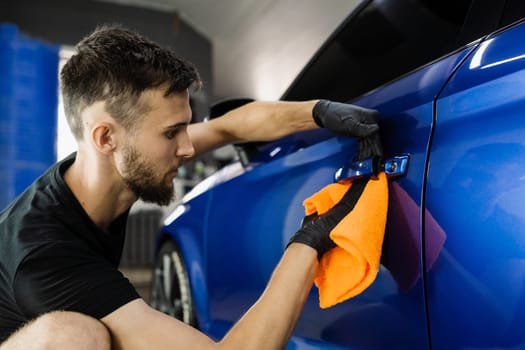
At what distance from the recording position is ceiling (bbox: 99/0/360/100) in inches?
212

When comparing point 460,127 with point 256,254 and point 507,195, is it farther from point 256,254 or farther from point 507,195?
point 256,254

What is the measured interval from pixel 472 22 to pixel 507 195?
42 cm

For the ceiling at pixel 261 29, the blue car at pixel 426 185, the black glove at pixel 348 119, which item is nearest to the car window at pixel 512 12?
the blue car at pixel 426 185

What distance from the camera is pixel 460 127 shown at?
757 millimetres

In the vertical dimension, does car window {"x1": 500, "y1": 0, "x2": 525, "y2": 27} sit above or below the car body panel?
above

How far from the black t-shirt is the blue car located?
16.0 inches

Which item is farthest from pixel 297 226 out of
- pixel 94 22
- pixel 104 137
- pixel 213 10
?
pixel 213 10

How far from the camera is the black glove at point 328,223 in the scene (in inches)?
35.9

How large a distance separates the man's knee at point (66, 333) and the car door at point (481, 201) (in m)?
0.63

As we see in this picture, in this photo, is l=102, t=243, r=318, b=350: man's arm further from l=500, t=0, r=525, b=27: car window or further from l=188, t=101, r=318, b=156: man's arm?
l=500, t=0, r=525, b=27: car window

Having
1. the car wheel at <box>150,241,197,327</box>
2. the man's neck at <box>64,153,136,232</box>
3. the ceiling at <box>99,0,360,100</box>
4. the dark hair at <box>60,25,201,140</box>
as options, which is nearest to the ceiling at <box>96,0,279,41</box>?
the ceiling at <box>99,0,360,100</box>

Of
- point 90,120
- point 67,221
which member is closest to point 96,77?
point 90,120

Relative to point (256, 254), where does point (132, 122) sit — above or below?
above

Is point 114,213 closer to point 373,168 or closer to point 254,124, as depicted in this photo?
point 254,124
